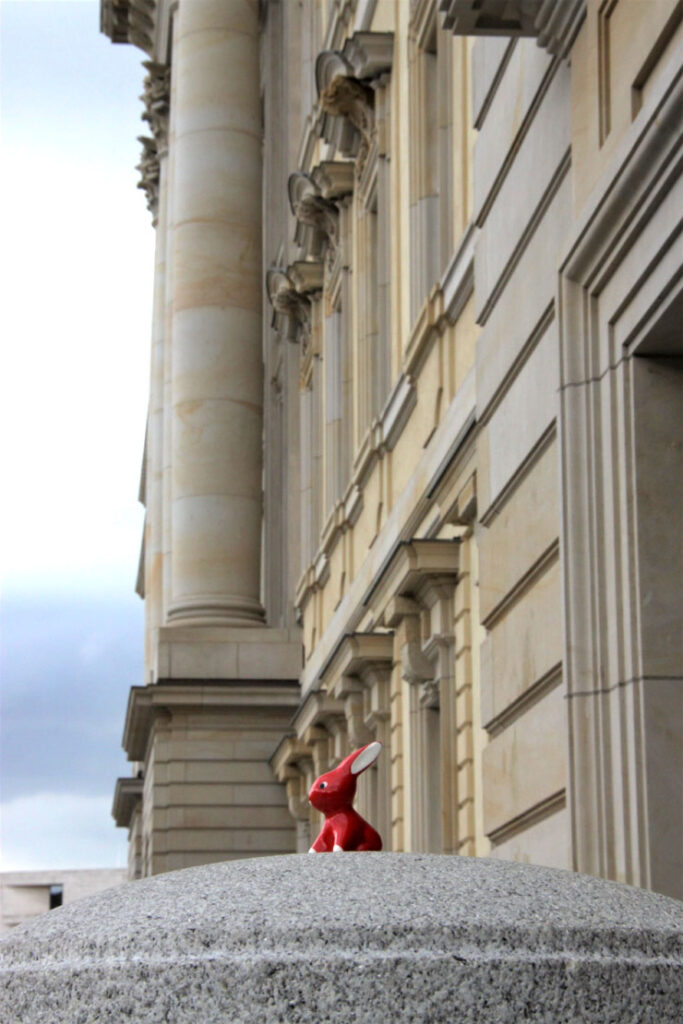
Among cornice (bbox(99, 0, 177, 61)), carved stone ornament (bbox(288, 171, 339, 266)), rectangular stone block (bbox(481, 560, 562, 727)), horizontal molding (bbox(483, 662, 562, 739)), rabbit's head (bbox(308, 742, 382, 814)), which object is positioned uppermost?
cornice (bbox(99, 0, 177, 61))

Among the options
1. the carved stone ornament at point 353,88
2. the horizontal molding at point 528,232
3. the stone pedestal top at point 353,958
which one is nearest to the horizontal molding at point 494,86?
the horizontal molding at point 528,232

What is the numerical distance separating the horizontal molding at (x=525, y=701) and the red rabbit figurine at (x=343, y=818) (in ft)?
7.58

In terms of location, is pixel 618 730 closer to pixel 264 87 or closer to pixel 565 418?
pixel 565 418

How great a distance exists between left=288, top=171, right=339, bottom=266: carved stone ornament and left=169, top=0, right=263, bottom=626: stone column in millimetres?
3796

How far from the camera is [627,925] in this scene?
11.0 ft

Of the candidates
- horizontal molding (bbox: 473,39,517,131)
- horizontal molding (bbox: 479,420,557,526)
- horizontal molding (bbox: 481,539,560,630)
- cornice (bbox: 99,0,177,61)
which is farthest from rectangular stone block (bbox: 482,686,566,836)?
cornice (bbox: 99,0,177,61)

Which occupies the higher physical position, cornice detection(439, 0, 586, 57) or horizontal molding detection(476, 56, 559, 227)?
cornice detection(439, 0, 586, 57)

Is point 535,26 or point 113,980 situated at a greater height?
point 535,26

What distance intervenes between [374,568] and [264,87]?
2232cm

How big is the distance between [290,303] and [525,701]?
2385 cm

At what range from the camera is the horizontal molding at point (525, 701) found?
9.29 meters

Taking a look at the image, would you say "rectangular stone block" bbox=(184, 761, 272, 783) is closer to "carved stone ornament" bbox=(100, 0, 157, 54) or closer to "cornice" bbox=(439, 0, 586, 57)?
"cornice" bbox=(439, 0, 586, 57)

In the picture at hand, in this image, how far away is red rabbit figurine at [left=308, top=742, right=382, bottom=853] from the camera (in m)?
6.76

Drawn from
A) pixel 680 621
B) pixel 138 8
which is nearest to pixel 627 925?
pixel 680 621
